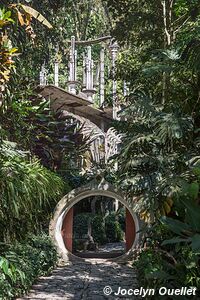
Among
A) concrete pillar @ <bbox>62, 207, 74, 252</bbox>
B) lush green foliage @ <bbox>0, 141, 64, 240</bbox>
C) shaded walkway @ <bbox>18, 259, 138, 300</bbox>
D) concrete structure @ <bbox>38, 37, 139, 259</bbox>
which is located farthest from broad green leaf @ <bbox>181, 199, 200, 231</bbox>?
concrete pillar @ <bbox>62, 207, 74, 252</bbox>

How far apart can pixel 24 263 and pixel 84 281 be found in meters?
1.32

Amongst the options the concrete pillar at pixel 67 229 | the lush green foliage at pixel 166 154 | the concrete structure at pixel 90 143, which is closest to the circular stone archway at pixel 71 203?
the concrete structure at pixel 90 143

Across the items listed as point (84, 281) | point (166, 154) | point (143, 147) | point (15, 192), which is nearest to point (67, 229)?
point (84, 281)

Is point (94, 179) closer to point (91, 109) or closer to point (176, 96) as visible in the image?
point (176, 96)

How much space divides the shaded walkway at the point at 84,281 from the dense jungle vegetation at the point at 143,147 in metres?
0.27

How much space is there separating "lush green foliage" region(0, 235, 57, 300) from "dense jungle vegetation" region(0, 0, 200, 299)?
0.06 feet

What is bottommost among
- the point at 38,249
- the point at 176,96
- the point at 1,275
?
the point at 38,249

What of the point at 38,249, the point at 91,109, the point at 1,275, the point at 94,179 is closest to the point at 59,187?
the point at 94,179

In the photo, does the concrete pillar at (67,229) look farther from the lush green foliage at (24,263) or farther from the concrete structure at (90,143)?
the lush green foliage at (24,263)

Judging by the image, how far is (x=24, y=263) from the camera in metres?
6.00

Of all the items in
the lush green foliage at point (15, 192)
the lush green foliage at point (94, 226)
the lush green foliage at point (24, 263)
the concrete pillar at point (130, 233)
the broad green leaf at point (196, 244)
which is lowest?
the lush green foliage at point (94, 226)

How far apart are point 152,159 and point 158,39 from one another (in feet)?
10.7

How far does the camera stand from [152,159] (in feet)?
16.1

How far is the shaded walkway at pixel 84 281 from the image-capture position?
5.77 meters
